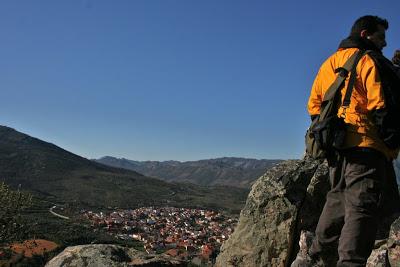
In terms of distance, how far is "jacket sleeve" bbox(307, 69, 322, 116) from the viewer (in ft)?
17.3

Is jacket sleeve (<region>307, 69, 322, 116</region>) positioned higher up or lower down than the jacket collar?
lower down

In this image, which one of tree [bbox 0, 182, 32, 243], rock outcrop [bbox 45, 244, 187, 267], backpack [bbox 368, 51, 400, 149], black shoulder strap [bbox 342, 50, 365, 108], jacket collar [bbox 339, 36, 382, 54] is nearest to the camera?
backpack [bbox 368, 51, 400, 149]

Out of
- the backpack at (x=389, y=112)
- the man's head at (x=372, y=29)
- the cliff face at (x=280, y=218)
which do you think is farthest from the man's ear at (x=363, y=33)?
the cliff face at (x=280, y=218)

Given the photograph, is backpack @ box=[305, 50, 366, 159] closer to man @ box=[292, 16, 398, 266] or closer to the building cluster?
man @ box=[292, 16, 398, 266]

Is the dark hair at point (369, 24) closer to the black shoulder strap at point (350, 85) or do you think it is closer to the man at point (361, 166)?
the man at point (361, 166)

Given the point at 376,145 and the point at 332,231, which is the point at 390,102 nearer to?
the point at 376,145

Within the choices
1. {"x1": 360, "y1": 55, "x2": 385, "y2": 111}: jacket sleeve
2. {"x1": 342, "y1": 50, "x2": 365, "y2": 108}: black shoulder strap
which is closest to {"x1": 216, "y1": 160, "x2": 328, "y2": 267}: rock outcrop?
{"x1": 342, "y1": 50, "x2": 365, "y2": 108}: black shoulder strap

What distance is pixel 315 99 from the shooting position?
531 cm

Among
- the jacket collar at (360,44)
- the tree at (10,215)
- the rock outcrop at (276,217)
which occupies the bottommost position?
the tree at (10,215)

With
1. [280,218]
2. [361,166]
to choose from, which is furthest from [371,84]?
[280,218]

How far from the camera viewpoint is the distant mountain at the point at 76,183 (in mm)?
123938

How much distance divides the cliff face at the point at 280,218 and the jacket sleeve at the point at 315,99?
352 centimetres

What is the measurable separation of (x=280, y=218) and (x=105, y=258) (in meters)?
3.07

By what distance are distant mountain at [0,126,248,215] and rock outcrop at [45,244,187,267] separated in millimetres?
101407
